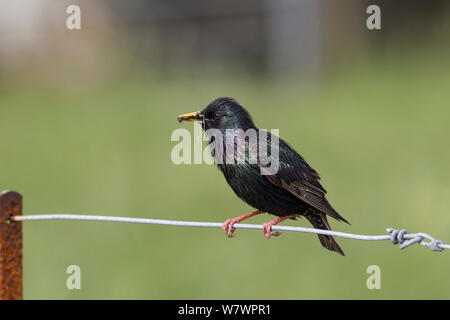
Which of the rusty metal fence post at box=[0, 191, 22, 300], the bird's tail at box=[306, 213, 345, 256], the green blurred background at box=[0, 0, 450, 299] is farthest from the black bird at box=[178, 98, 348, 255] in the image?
the green blurred background at box=[0, 0, 450, 299]

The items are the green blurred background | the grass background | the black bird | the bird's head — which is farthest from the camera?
the green blurred background

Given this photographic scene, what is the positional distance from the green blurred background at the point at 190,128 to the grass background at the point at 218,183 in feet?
0.09

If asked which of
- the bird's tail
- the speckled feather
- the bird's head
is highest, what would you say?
the bird's head

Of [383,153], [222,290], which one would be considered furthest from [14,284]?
[383,153]

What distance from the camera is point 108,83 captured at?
16.1 m

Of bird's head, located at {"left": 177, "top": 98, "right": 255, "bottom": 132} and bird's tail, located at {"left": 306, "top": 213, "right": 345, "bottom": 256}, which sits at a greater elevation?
bird's head, located at {"left": 177, "top": 98, "right": 255, "bottom": 132}

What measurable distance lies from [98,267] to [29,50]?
10110 millimetres

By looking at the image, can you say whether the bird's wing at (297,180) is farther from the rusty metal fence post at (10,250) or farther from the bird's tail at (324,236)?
the rusty metal fence post at (10,250)

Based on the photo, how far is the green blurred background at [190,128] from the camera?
7.56 meters

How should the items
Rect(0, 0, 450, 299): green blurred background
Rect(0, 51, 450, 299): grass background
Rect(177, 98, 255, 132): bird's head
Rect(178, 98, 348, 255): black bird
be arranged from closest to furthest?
Rect(178, 98, 348, 255): black bird
Rect(177, 98, 255, 132): bird's head
Rect(0, 51, 450, 299): grass background
Rect(0, 0, 450, 299): green blurred background

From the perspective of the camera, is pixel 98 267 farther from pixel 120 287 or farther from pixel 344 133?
pixel 344 133

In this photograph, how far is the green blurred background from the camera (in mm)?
7562

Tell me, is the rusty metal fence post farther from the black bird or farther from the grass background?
the grass background

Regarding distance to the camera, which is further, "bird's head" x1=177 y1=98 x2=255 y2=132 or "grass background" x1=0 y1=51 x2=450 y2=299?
"grass background" x1=0 y1=51 x2=450 y2=299
